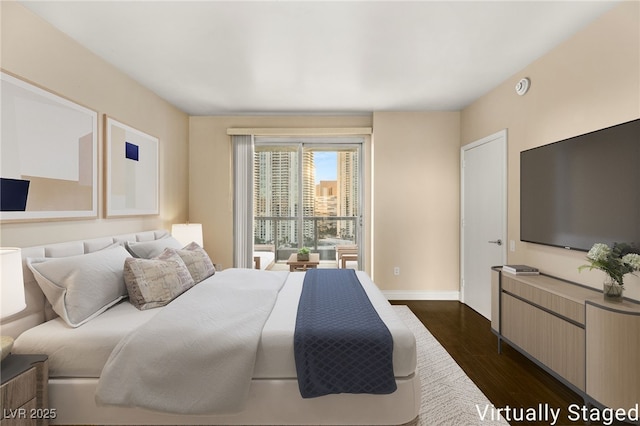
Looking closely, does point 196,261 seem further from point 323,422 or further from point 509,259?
point 509,259

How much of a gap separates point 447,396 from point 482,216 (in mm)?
2326

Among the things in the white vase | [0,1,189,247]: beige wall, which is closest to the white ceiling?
[0,1,189,247]: beige wall

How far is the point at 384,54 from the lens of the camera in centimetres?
270

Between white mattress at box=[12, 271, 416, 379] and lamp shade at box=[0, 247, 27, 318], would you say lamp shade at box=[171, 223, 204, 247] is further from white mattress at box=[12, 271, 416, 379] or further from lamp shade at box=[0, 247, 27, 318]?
lamp shade at box=[0, 247, 27, 318]

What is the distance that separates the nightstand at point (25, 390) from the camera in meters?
1.45

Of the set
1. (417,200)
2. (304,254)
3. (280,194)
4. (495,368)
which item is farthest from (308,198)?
(495,368)

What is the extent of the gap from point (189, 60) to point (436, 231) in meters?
3.65

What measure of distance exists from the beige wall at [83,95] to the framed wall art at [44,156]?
0.08m

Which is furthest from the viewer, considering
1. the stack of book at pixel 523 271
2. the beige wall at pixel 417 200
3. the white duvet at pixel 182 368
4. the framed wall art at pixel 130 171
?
the beige wall at pixel 417 200

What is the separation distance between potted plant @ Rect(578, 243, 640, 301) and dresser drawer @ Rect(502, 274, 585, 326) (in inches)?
7.5

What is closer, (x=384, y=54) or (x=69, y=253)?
(x=69, y=253)

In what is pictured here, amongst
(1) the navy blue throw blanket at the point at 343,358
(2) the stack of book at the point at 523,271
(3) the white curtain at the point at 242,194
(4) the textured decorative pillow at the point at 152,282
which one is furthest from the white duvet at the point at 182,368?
(3) the white curtain at the point at 242,194

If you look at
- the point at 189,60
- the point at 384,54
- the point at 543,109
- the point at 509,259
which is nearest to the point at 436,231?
the point at 509,259

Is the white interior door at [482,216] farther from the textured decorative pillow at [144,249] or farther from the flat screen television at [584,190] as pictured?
the textured decorative pillow at [144,249]
